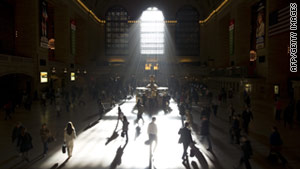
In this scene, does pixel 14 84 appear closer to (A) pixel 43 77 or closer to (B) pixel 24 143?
(A) pixel 43 77

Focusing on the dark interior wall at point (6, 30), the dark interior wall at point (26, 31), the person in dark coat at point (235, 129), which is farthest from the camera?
the dark interior wall at point (6, 30)

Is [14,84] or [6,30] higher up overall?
[6,30]

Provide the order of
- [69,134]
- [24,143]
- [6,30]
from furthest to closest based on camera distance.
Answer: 1. [6,30]
2. [69,134]
3. [24,143]

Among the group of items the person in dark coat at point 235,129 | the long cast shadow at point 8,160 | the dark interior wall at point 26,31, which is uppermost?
the dark interior wall at point 26,31

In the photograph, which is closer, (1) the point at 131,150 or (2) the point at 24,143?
(2) the point at 24,143

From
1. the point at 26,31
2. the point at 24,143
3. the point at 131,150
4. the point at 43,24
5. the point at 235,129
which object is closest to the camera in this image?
the point at 24,143

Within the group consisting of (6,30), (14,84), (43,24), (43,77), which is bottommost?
(14,84)

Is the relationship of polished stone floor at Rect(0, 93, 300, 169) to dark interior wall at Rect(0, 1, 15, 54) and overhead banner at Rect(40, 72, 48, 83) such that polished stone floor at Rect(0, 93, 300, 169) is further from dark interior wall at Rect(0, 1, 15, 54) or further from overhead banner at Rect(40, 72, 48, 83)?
dark interior wall at Rect(0, 1, 15, 54)

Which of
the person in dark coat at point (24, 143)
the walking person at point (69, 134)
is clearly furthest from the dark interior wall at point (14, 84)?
the walking person at point (69, 134)

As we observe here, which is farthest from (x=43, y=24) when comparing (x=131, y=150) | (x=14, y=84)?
(x=131, y=150)

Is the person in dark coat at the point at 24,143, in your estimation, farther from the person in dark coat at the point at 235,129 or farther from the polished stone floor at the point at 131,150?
the person in dark coat at the point at 235,129

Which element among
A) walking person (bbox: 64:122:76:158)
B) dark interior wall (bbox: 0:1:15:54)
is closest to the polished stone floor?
walking person (bbox: 64:122:76:158)

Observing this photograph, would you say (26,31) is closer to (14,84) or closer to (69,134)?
(14,84)

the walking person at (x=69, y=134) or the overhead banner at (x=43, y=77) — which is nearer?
the walking person at (x=69, y=134)
